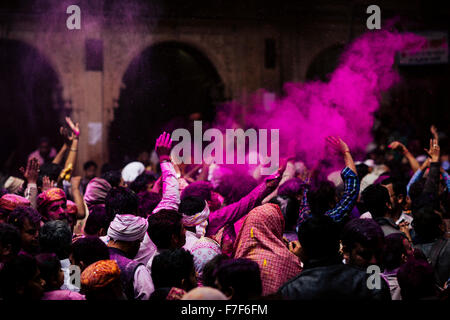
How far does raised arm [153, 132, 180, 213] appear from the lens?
14.5ft

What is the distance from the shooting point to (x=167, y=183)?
4.49 metres

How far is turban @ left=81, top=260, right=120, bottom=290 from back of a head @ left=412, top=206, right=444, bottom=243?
95.8 inches

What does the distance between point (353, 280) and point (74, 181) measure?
3466mm

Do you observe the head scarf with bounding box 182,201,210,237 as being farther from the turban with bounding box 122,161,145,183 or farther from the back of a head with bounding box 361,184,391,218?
the turban with bounding box 122,161,145,183

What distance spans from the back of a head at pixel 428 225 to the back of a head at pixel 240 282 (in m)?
1.90

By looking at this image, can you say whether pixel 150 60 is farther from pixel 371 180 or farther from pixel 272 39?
pixel 371 180

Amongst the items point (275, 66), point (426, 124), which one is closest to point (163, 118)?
point (275, 66)

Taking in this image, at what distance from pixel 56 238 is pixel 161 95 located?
484 inches

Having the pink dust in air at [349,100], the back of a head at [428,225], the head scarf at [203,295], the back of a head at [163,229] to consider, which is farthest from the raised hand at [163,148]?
the pink dust in air at [349,100]

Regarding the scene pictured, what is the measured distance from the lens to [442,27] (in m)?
14.7

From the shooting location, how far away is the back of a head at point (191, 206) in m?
4.25

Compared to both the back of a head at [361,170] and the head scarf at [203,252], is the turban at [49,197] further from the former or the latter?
the back of a head at [361,170]

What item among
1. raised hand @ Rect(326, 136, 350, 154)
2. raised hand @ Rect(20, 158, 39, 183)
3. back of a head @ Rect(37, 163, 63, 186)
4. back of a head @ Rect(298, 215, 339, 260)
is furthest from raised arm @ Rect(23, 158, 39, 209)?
back of a head @ Rect(298, 215, 339, 260)

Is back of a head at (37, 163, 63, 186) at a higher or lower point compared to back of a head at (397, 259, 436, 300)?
higher
